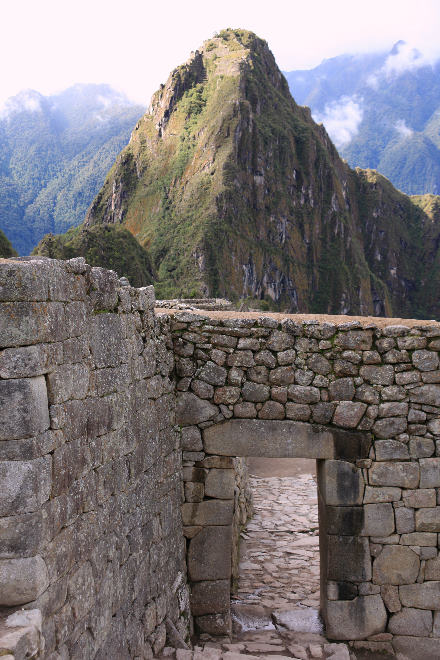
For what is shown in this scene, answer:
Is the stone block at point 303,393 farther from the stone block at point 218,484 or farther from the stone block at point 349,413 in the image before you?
the stone block at point 218,484

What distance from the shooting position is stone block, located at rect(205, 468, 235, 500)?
5.99m

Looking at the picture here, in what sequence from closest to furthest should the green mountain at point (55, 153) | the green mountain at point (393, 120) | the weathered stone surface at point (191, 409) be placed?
the weathered stone surface at point (191, 409) < the green mountain at point (55, 153) < the green mountain at point (393, 120)

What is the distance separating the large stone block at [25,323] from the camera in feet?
9.95

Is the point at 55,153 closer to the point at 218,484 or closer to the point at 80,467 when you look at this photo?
the point at 218,484

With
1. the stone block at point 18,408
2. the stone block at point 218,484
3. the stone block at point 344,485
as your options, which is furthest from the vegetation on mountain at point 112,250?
the stone block at point 18,408

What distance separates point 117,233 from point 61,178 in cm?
3453

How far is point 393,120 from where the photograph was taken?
176 m

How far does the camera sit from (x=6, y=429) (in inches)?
120

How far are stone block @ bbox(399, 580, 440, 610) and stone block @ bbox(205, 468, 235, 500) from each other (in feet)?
6.59

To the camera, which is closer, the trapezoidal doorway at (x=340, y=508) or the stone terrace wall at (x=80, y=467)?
the stone terrace wall at (x=80, y=467)

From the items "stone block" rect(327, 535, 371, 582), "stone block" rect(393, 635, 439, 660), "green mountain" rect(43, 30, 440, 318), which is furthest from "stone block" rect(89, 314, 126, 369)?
"green mountain" rect(43, 30, 440, 318)

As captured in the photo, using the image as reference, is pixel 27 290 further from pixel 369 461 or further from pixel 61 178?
pixel 61 178

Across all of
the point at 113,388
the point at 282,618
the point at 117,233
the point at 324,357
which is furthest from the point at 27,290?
the point at 117,233

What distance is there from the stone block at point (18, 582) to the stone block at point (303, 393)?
331 centimetres
